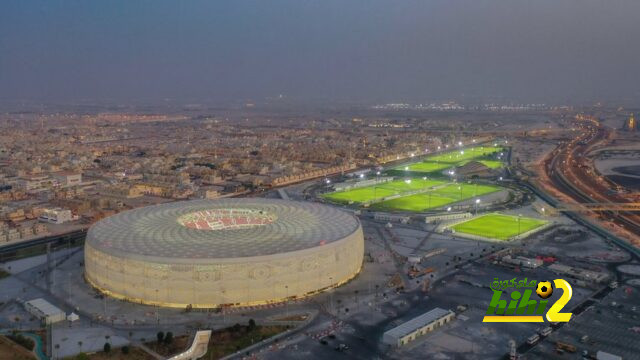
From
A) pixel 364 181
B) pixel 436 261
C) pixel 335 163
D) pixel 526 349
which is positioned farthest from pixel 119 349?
pixel 335 163

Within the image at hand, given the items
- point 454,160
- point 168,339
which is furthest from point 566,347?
point 454,160

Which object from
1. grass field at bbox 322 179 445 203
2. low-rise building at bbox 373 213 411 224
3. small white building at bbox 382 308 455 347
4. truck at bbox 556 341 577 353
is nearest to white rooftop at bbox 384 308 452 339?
small white building at bbox 382 308 455 347

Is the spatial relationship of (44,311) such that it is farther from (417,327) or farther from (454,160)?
(454,160)

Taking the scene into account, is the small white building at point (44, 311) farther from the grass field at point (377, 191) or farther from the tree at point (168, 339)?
the grass field at point (377, 191)

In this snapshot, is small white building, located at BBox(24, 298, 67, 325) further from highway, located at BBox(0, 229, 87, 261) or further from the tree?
highway, located at BBox(0, 229, 87, 261)

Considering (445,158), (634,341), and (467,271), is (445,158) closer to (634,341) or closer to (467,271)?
(467,271)

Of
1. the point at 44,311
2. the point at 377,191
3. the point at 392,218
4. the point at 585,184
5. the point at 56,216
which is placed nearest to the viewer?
the point at 44,311
